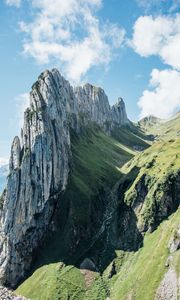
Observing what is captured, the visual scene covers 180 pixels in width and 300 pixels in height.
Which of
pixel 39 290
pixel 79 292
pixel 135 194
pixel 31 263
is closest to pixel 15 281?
pixel 31 263

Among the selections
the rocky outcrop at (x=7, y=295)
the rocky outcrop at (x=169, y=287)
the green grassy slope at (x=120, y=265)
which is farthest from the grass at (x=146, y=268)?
the rocky outcrop at (x=7, y=295)

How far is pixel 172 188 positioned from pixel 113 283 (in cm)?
4793

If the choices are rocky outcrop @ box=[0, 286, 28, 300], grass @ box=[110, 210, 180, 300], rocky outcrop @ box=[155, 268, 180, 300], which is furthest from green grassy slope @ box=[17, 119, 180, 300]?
rocky outcrop @ box=[0, 286, 28, 300]

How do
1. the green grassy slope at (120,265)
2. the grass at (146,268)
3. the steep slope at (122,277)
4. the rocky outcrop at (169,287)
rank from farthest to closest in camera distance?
the green grassy slope at (120,265) → the steep slope at (122,277) → the grass at (146,268) → the rocky outcrop at (169,287)

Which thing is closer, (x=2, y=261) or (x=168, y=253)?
(x=168, y=253)

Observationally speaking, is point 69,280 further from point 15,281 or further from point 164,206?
point 164,206

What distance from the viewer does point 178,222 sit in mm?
156125

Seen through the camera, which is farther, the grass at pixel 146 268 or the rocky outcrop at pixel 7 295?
the rocky outcrop at pixel 7 295

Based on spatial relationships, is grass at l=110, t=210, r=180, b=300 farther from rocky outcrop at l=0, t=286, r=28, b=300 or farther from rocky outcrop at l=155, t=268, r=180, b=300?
rocky outcrop at l=0, t=286, r=28, b=300

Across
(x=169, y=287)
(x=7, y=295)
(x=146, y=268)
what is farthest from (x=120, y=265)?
(x=7, y=295)

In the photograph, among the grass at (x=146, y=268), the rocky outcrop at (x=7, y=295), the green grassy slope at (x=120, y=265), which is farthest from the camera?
the rocky outcrop at (x=7, y=295)

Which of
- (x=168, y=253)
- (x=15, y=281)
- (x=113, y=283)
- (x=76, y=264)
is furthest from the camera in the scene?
(x=15, y=281)

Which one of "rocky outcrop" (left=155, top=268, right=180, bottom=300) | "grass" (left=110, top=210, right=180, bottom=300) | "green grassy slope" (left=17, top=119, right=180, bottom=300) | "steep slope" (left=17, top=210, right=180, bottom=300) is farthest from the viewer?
"green grassy slope" (left=17, top=119, right=180, bottom=300)

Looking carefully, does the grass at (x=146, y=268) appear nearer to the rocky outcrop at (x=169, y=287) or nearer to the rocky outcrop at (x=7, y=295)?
the rocky outcrop at (x=169, y=287)
